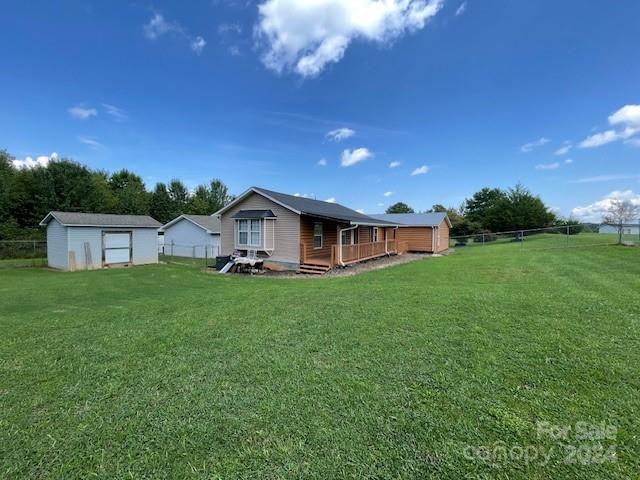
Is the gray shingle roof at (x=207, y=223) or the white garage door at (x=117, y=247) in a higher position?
the gray shingle roof at (x=207, y=223)

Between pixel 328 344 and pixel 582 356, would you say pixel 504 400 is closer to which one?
pixel 582 356

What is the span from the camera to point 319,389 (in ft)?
9.81

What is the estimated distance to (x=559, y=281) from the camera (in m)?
8.28

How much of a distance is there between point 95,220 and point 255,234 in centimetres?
917

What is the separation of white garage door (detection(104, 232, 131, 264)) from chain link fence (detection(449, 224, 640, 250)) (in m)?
24.9

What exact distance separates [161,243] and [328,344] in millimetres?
26128

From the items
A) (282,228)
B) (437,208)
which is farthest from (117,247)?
(437,208)

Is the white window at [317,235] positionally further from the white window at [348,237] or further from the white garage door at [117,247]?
the white garage door at [117,247]

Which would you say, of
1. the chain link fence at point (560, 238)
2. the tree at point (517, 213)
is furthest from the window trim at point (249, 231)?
the tree at point (517, 213)

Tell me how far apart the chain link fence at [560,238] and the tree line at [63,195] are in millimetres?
35604

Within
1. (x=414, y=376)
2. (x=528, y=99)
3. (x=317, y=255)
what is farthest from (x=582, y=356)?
(x=528, y=99)

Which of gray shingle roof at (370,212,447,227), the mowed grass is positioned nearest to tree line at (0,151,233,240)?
the mowed grass

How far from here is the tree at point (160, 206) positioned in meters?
37.7

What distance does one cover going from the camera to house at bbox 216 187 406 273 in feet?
45.8
